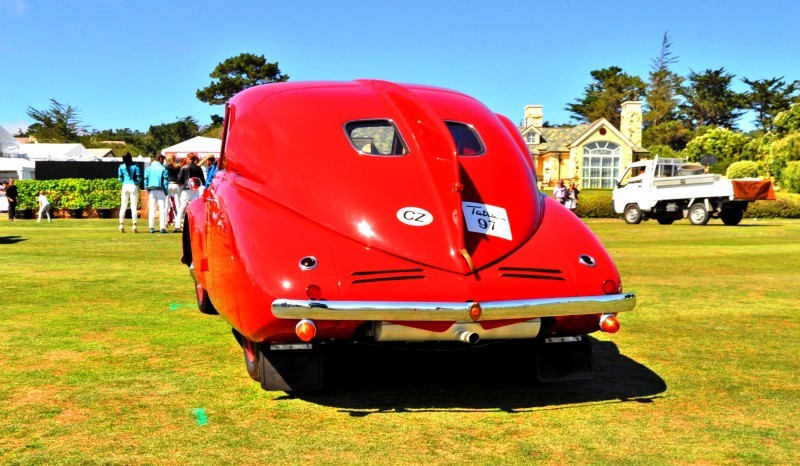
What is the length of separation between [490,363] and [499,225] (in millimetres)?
1343

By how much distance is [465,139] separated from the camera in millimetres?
5844

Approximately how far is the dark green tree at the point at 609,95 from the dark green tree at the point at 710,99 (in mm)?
7094

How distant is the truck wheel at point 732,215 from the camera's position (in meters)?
29.3

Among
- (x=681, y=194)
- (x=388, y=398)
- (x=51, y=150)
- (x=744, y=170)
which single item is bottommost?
(x=388, y=398)

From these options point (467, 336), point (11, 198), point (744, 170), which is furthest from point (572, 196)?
point (467, 336)

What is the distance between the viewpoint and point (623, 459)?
4102 mm

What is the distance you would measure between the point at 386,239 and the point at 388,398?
0.97m

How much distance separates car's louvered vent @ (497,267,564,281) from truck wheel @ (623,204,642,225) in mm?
26878

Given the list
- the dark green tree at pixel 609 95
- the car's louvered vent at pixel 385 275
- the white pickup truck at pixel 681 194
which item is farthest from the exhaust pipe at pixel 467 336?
the dark green tree at pixel 609 95

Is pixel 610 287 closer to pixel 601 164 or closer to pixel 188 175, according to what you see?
pixel 188 175

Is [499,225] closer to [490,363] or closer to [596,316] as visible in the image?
[596,316]

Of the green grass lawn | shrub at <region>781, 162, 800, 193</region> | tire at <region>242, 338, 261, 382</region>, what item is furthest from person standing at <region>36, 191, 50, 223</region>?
shrub at <region>781, 162, 800, 193</region>

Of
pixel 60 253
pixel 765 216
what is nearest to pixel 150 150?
pixel 765 216

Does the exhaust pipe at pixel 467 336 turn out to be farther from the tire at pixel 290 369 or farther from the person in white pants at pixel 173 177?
the person in white pants at pixel 173 177
